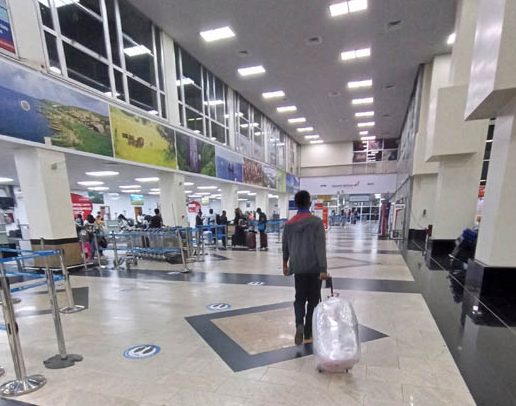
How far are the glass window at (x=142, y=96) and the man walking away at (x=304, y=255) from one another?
7544mm

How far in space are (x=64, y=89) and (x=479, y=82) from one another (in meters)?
7.72

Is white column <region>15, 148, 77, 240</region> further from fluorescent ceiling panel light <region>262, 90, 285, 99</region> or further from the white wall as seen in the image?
the white wall

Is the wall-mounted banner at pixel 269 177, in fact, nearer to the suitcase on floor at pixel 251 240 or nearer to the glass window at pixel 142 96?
the suitcase on floor at pixel 251 240

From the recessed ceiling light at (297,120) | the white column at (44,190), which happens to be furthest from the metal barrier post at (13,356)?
the recessed ceiling light at (297,120)

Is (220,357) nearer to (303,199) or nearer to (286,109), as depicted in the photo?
(303,199)

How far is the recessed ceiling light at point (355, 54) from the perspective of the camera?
8922 mm

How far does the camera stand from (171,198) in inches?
353

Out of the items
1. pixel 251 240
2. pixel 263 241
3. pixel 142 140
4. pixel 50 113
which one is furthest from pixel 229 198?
pixel 50 113

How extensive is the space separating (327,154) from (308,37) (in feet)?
52.9

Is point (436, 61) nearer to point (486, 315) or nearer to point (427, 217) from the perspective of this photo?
point (427, 217)

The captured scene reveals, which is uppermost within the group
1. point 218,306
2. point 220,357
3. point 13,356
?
point 13,356

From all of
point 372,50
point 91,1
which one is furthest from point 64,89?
point 372,50

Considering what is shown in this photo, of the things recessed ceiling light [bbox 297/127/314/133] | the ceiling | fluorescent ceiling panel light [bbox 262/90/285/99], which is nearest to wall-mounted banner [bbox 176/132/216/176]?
the ceiling

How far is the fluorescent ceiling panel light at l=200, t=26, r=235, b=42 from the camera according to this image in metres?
7.92
